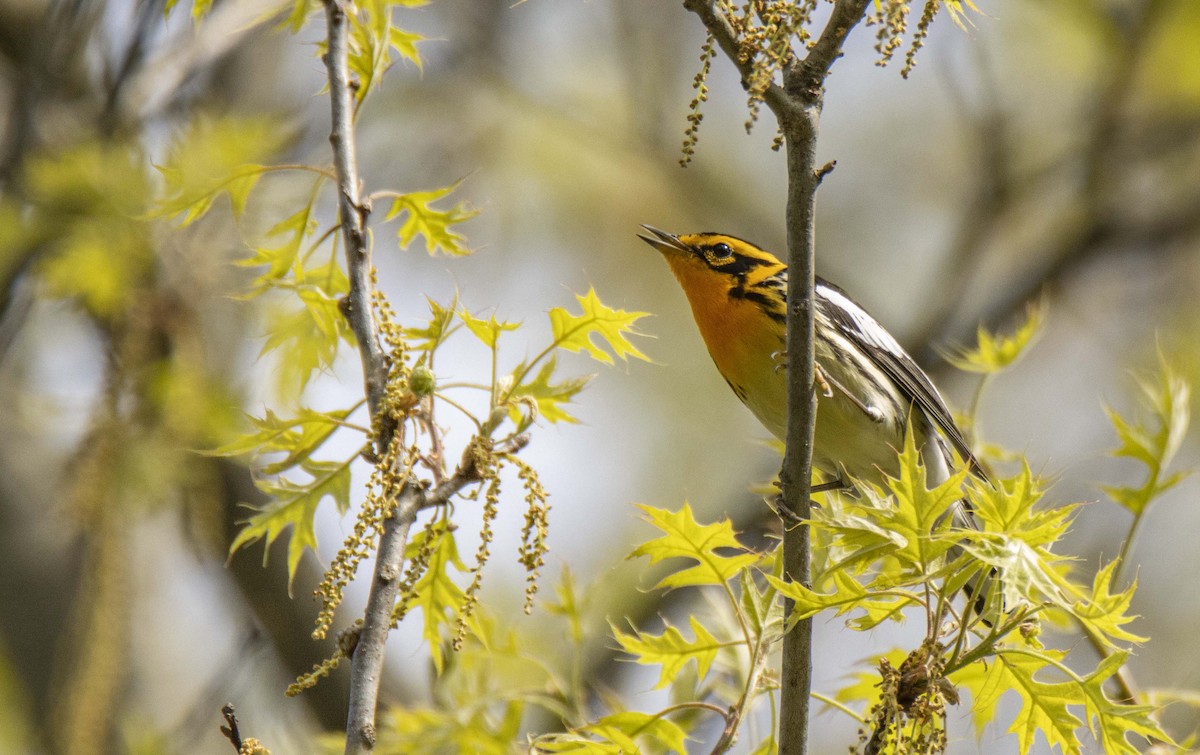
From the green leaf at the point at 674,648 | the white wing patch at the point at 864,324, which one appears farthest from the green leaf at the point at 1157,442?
the white wing patch at the point at 864,324

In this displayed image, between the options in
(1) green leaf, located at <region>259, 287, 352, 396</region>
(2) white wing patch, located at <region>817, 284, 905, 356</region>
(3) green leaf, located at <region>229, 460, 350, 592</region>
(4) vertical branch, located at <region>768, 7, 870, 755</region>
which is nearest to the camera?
(4) vertical branch, located at <region>768, 7, 870, 755</region>

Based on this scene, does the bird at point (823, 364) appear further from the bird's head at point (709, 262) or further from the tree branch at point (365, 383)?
the tree branch at point (365, 383)

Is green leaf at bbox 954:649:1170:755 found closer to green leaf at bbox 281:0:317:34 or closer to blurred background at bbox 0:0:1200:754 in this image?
blurred background at bbox 0:0:1200:754

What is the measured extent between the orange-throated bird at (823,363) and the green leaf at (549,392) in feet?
4.60

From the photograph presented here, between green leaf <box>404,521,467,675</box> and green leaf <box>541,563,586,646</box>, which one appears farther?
green leaf <box>541,563,586,646</box>

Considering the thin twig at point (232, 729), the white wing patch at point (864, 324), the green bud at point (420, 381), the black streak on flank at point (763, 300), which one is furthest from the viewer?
the white wing patch at point (864, 324)

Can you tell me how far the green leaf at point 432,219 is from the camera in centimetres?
269

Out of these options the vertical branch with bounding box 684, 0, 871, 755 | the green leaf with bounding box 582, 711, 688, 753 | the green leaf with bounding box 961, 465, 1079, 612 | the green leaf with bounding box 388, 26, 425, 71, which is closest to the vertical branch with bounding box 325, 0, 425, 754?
the green leaf with bounding box 388, 26, 425, 71

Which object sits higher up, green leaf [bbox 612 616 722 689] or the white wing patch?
the white wing patch

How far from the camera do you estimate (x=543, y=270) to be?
10.2 m

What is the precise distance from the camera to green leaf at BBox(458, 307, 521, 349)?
2.31 meters

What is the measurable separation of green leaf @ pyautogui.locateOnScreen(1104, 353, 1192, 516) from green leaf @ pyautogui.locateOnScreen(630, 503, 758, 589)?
98cm

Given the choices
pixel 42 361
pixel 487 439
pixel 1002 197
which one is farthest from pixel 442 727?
pixel 1002 197

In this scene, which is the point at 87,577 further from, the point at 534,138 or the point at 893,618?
the point at 534,138
